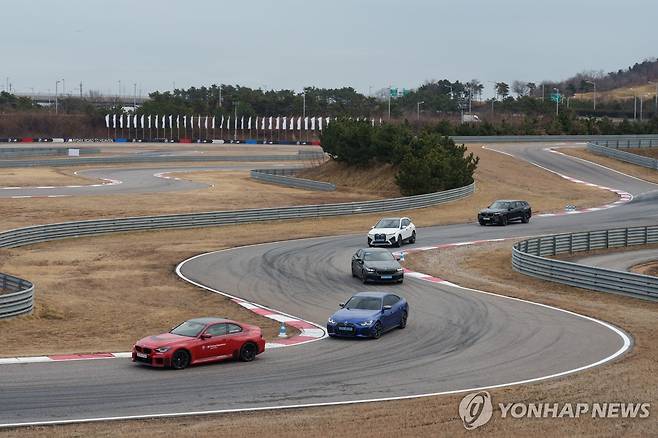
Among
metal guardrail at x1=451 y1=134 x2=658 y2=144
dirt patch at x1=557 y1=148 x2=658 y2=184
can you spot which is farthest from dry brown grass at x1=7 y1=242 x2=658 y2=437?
metal guardrail at x1=451 y1=134 x2=658 y2=144

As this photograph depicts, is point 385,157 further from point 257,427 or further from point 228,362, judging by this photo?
point 257,427

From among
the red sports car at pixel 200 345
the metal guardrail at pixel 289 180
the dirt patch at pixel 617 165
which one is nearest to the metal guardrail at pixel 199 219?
the metal guardrail at pixel 289 180

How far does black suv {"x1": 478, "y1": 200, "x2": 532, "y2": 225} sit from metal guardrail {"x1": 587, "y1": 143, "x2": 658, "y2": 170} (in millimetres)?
38520

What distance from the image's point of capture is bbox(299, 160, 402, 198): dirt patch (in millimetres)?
78625

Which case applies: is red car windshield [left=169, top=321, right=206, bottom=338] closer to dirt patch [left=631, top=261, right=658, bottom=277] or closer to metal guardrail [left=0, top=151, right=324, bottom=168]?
dirt patch [left=631, top=261, right=658, bottom=277]

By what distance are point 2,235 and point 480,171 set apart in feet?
161

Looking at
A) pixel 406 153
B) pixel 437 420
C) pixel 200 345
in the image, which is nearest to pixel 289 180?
pixel 406 153

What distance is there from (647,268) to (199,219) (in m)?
23.8

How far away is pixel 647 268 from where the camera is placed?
1682 inches

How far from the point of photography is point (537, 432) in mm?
16953

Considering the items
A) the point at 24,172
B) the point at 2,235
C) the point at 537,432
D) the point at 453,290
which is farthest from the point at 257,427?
the point at 24,172

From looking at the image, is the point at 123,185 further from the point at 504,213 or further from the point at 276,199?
the point at 504,213

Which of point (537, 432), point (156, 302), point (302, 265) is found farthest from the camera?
point (302, 265)

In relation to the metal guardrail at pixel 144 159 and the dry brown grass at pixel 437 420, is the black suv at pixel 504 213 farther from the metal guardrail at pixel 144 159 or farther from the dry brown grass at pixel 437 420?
the metal guardrail at pixel 144 159
